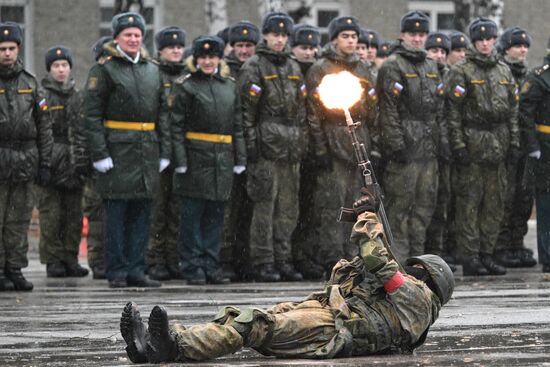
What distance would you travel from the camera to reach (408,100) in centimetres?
1664

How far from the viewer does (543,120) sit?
17.1 meters

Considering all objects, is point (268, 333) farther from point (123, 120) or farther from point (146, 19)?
point (146, 19)

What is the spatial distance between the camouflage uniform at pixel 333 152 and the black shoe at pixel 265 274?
60cm

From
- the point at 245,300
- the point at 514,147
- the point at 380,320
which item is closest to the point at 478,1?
the point at 514,147

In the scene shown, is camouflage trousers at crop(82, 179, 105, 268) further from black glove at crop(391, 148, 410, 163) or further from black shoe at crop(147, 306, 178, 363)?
black shoe at crop(147, 306, 178, 363)

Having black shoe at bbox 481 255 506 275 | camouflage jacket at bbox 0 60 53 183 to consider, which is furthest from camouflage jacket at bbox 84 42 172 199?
black shoe at bbox 481 255 506 275

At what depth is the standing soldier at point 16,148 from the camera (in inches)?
593

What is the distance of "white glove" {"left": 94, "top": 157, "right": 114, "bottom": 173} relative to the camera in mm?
14820

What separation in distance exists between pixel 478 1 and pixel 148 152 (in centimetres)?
1406

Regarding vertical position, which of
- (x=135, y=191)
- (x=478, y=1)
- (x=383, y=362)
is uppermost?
(x=478, y=1)

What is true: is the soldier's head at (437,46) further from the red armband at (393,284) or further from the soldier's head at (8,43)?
the red armband at (393,284)

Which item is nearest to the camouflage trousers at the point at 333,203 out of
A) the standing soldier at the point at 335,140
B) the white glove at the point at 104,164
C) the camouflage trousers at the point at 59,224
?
the standing soldier at the point at 335,140

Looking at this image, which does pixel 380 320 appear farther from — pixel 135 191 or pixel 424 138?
pixel 424 138

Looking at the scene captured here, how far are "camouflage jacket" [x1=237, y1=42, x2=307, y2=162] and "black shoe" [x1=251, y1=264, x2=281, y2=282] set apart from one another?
1.05 metres
